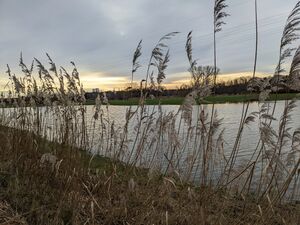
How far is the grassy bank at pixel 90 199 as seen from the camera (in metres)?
4.48

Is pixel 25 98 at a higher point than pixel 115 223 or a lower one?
higher

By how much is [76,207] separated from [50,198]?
0.44 metres

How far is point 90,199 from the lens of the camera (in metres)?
4.79

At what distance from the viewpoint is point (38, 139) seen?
6723 millimetres

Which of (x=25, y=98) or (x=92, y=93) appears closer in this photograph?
(x=25, y=98)

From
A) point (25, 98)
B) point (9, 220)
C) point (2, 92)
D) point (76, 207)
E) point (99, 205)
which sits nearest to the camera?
point (9, 220)

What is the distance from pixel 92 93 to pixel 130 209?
12.9ft

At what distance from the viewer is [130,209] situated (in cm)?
489

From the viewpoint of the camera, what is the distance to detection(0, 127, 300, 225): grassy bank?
448 centimetres

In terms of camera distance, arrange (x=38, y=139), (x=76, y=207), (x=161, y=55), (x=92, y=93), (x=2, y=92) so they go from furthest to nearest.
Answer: (x=2, y=92)
(x=92, y=93)
(x=38, y=139)
(x=161, y=55)
(x=76, y=207)

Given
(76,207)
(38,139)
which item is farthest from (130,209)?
(38,139)

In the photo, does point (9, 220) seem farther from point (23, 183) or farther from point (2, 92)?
point (2, 92)

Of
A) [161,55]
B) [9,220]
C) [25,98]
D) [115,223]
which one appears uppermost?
[161,55]

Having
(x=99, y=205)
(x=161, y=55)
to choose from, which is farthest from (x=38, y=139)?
(x=161, y=55)
